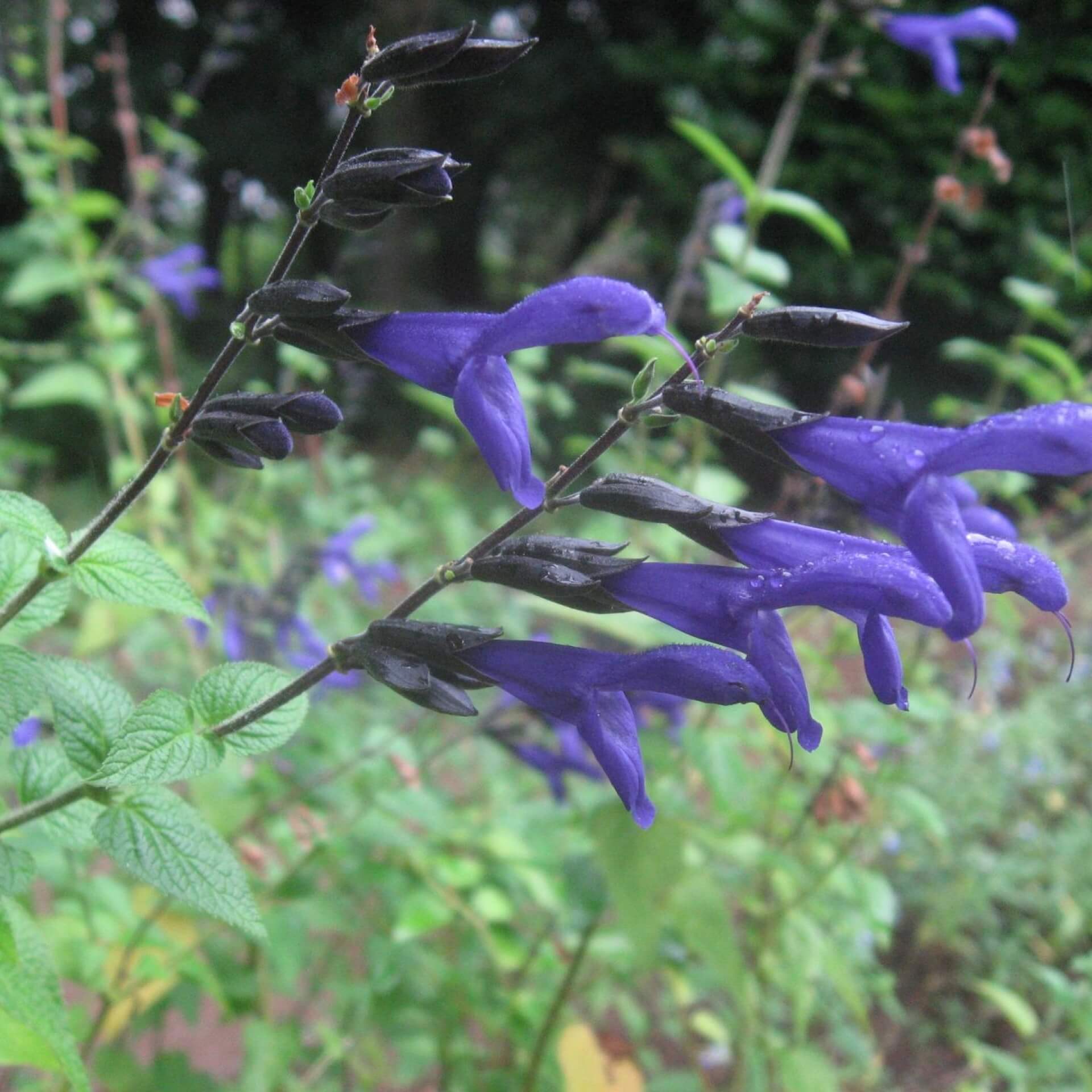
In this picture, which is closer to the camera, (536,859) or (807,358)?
(536,859)

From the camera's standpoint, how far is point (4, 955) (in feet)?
2.83

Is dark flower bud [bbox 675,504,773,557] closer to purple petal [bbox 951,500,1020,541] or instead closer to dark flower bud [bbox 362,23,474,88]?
purple petal [bbox 951,500,1020,541]

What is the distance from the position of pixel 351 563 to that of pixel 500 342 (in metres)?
1.96

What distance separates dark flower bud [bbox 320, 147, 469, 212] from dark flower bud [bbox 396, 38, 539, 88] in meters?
0.07

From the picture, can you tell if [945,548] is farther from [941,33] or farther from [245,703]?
[941,33]

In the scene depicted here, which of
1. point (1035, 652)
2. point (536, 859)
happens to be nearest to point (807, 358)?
point (1035, 652)

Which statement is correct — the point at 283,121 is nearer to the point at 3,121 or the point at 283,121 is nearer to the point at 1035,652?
the point at 3,121

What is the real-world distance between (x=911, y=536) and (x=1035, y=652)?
5423mm

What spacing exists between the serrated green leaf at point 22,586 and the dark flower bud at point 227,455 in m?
0.21

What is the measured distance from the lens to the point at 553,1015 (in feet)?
5.65

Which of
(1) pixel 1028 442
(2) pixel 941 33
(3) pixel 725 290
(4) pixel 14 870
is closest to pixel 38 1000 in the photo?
(4) pixel 14 870

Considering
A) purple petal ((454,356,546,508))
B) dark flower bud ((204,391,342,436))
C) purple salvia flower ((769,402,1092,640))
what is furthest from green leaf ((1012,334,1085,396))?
dark flower bud ((204,391,342,436))

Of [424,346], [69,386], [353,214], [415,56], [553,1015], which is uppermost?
[415,56]

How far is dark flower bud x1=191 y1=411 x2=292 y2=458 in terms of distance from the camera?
884 mm
